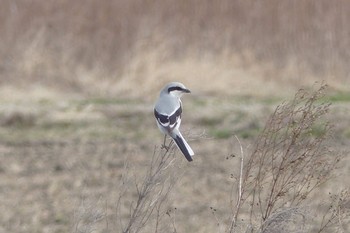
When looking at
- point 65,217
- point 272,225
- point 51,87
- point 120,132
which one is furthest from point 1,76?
point 272,225

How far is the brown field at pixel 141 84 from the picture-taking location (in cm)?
1764

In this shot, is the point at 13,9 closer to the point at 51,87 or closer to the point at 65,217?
the point at 51,87

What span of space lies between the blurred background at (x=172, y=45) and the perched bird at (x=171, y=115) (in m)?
12.7

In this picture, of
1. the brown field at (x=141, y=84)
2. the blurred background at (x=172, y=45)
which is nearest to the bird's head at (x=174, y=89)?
the brown field at (x=141, y=84)

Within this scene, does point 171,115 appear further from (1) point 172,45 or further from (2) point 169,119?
(1) point 172,45

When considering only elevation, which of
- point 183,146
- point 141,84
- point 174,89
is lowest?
point 141,84

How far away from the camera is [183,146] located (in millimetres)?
9711

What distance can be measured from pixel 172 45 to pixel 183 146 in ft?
51.5

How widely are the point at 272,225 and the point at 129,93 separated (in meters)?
14.8

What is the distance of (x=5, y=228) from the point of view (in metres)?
15.7

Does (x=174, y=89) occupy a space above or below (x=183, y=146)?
below

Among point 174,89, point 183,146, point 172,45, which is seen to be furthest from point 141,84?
point 183,146

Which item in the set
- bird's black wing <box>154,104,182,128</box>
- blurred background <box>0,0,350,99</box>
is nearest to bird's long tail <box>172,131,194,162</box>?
bird's black wing <box>154,104,182,128</box>

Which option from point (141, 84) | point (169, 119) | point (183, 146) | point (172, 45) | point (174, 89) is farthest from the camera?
point (172, 45)
